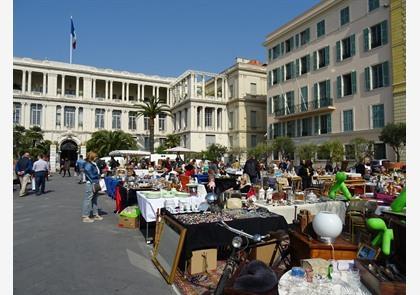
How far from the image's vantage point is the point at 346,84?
25844mm

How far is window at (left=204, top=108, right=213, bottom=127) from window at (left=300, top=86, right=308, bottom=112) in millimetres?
19110

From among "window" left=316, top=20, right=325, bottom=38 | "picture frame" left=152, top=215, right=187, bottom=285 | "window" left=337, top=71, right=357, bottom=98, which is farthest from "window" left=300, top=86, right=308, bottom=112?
"picture frame" left=152, top=215, right=187, bottom=285

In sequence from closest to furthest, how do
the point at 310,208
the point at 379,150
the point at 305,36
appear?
the point at 310,208 → the point at 379,150 → the point at 305,36

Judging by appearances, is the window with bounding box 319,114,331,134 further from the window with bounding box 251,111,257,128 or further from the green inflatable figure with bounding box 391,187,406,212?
the green inflatable figure with bounding box 391,187,406,212

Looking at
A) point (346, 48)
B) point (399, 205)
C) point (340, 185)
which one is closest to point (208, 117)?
point (346, 48)

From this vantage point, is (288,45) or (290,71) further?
(288,45)

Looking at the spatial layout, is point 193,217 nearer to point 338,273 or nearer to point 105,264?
point 105,264

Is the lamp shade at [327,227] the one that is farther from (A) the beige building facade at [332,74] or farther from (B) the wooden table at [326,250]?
(A) the beige building facade at [332,74]

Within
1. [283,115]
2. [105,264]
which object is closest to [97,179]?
[105,264]

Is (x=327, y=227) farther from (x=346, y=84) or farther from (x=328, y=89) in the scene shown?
(x=328, y=89)

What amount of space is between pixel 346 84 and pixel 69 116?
42.6m

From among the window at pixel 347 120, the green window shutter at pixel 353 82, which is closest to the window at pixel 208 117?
the window at pixel 347 120

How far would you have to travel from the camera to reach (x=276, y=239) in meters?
3.70

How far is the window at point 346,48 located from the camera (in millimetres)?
24861
